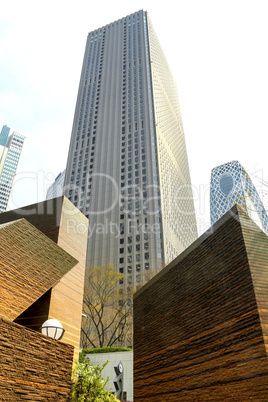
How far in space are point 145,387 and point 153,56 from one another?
89.7 meters

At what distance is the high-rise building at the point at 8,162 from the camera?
124 m

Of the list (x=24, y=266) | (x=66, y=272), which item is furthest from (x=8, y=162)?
(x=24, y=266)

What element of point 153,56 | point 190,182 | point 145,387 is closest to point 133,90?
point 153,56

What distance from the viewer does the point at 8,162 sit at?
138 m

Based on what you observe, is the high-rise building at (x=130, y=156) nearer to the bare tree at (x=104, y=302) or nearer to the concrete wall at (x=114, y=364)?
the bare tree at (x=104, y=302)

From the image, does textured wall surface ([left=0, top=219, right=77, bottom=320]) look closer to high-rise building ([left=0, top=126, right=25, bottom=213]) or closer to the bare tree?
the bare tree

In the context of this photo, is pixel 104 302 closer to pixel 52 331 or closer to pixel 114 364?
pixel 114 364

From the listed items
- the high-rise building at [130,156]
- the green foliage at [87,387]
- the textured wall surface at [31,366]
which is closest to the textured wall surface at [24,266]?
the textured wall surface at [31,366]

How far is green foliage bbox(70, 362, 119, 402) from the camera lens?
745 cm

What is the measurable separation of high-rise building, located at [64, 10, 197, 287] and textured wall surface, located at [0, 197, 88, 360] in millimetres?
31900

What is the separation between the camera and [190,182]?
96.7 meters

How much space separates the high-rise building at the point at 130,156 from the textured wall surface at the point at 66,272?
105 ft

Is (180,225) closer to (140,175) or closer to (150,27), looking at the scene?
(140,175)

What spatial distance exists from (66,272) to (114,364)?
37.4 feet
